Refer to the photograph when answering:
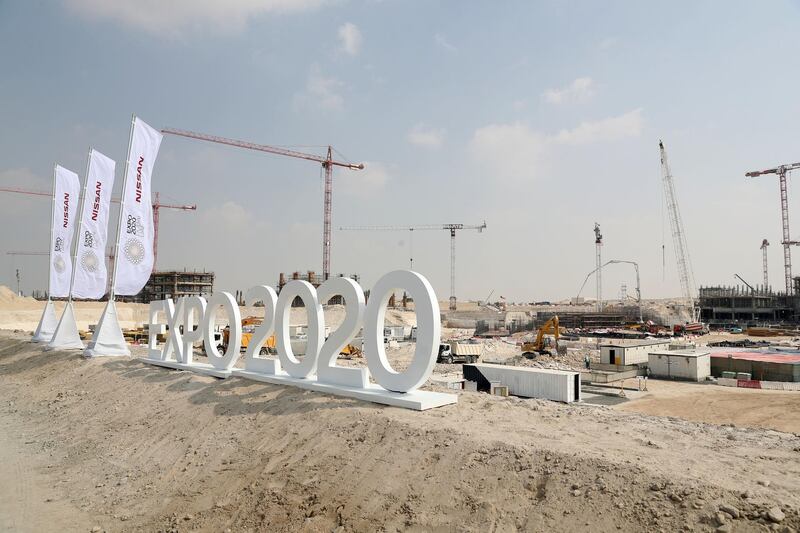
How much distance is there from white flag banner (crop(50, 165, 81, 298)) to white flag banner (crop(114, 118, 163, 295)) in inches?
480

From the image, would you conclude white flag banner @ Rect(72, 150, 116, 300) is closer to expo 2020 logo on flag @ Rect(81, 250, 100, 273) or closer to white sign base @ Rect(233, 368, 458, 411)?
expo 2020 logo on flag @ Rect(81, 250, 100, 273)

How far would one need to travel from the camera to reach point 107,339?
2684cm

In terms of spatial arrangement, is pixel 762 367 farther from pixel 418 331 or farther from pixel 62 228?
pixel 62 228

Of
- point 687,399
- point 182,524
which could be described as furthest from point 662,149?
point 182,524

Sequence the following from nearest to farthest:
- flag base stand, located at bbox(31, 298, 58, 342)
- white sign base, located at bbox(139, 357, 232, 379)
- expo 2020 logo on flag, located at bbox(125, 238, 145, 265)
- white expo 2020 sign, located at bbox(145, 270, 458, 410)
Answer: white expo 2020 sign, located at bbox(145, 270, 458, 410) → white sign base, located at bbox(139, 357, 232, 379) → expo 2020 logo on flag, located at bbox(125, 238, 145, 265) → flag base stand, located at bbox(31, 298, 58, 342)

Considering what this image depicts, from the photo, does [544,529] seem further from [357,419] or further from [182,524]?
[182,524]

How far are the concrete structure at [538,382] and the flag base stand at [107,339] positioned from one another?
18726mm

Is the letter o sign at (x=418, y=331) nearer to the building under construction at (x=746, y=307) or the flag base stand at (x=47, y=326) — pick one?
the flag base stand at (x=47, y=326)

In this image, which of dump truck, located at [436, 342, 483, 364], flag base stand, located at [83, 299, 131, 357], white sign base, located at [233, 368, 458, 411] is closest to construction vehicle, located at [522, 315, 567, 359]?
dump truck, located at [436, 342, 483, 364]

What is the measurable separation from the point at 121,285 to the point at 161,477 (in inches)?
551

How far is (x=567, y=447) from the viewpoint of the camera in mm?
9984

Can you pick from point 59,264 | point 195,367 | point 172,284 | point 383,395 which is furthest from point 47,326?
point 172,284

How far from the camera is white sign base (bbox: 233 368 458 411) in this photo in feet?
44.3

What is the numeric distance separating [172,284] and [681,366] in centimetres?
10332
